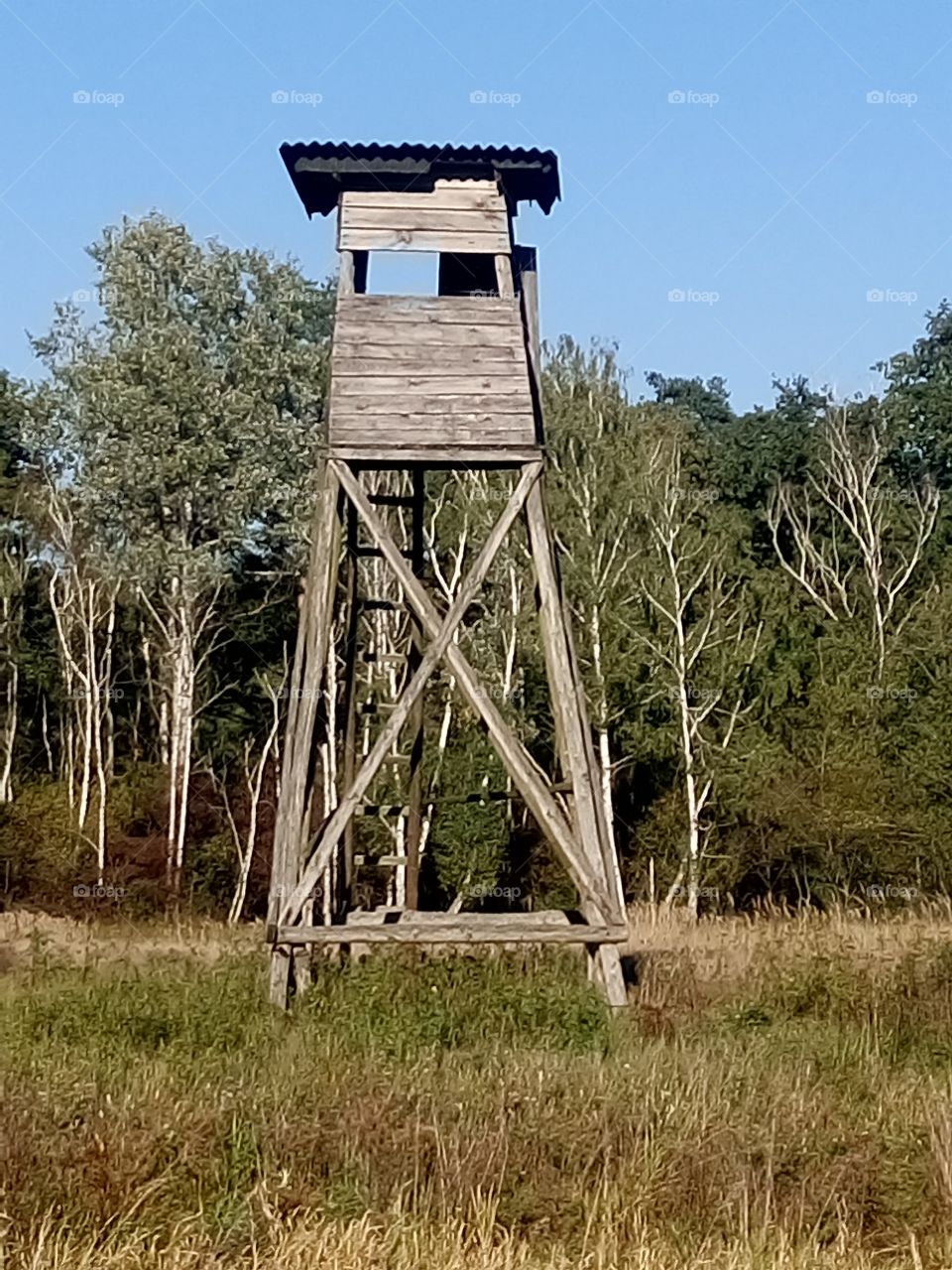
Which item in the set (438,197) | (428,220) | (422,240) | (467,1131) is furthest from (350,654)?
(467,1131)

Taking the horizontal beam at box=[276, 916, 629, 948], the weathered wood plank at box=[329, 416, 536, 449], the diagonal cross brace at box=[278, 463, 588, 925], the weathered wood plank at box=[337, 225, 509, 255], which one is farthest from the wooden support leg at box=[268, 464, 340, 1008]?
the weathered wood plank at box=[337, 225, 509, 255]

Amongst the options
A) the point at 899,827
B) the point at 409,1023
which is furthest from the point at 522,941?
the point at 899,827

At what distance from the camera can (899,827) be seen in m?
24.2

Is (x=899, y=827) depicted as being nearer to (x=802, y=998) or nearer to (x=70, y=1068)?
(x=802, y=998)

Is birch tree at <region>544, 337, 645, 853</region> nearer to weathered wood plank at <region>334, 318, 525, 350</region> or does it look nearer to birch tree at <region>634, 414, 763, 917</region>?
birch tree at <region>634, 414, 763, 917</region>

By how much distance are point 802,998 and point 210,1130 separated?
4.92 meters

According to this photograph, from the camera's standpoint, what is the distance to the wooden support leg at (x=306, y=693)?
11984mm

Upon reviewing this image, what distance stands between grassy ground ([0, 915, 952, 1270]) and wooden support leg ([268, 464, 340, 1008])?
4.61 feet

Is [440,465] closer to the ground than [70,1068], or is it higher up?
higher up

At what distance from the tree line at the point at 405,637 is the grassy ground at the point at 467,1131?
11563 mm

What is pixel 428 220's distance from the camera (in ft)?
42.0

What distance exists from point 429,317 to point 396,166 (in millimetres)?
1205

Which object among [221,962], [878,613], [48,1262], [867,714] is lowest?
[48,1262]

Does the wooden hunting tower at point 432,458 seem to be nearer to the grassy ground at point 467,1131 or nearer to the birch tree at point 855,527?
Answer: the grassy ground at point 467,1131
